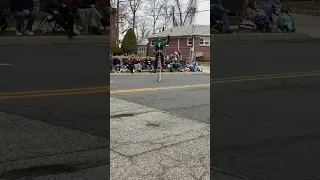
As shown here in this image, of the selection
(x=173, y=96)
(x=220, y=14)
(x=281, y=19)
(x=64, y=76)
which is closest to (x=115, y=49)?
(x=64, y=76)

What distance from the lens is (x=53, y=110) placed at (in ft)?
6.68

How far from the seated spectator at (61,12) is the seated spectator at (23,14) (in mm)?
61

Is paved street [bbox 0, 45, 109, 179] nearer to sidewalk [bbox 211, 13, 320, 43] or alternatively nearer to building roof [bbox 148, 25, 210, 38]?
building roof [bbox 148, 25, 210, 38]

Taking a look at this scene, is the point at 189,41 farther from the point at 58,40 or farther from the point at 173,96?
the point at 173,96

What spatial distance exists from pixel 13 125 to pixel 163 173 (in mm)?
959

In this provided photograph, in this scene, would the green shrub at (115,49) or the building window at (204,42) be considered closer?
the building window at (204,42)

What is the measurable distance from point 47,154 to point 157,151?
3.10ft

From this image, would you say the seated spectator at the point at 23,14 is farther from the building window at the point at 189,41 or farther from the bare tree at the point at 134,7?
the building window at the point at 189,41

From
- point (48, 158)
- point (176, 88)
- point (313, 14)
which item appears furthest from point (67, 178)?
point (176, 88)

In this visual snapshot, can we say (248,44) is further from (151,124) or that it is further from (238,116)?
(151,124)

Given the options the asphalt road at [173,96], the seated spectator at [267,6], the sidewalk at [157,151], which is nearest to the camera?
the seated spectator at [267,6]

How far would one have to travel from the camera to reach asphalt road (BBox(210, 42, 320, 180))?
1.74 meters

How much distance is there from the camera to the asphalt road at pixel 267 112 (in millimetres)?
1737

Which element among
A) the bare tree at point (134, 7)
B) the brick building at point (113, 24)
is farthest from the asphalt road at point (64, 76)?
the bare tree at point (134, 7)
